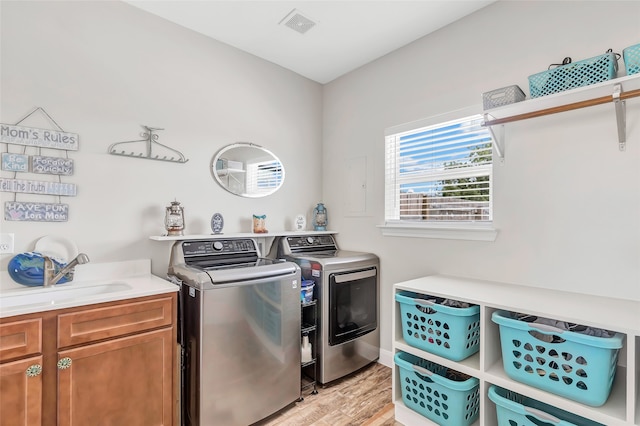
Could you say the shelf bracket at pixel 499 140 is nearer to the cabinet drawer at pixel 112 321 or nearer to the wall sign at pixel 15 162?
the cabinet drawer at pixel 112 321

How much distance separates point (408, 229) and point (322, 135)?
4.79ft

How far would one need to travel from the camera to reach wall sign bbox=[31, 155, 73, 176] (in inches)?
69.2

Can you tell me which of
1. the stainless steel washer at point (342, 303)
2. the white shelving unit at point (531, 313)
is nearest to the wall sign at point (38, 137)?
the stainless steel washer at point (342, 303)

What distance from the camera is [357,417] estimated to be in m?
1.99

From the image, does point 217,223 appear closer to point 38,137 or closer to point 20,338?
point 38,137

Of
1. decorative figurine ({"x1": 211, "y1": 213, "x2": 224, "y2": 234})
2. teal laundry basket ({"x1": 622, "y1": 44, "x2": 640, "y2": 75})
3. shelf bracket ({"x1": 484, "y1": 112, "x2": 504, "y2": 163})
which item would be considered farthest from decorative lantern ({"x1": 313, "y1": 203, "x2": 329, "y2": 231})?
teal laundry basket ({"x1": 622, "y1": 44, "x2": 640, "y2": 75})

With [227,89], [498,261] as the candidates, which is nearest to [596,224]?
[498,261]

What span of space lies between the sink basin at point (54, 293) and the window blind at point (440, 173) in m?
2.10

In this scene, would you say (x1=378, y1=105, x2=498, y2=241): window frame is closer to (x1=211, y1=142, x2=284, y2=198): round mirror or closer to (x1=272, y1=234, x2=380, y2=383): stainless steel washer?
(x1=272, y1=234, x2=380, y2=383): stainless steel washer

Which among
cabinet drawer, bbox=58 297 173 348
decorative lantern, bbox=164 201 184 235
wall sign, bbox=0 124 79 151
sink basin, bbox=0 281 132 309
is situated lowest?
cabinet drawer, bbox=58 297 173 348

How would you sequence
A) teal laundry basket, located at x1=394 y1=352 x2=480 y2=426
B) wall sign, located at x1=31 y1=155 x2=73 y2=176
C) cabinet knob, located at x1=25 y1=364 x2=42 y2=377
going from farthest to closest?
1. wall sign, located at x1=31 y1=155 x2=73 y2=176
2. teal laundry basket, located at x1=394 y1=352 x2=480 y2=426
3. cabinet knob, located at x1=25 y1=364 x2=42 y2=377

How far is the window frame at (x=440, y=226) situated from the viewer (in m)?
2.07

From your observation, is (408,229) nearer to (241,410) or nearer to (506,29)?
(506,29)

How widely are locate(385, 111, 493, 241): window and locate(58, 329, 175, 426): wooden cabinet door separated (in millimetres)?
1930
